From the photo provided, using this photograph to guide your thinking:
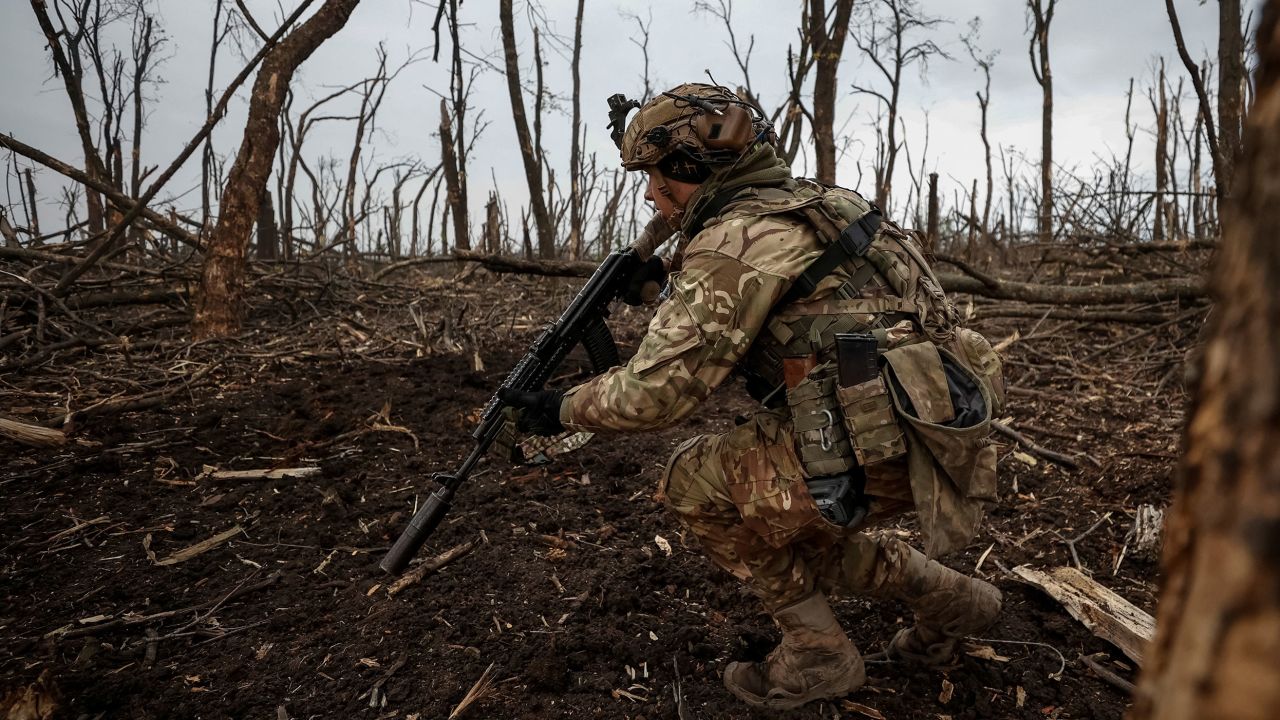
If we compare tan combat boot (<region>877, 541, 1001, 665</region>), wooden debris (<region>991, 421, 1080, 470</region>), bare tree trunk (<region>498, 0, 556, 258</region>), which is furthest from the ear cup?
bare tree trunk (<region>498, 0, 556, 258</region>)

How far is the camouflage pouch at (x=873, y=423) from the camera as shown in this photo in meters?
2.04

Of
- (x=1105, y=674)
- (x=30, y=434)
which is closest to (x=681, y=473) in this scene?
(x=1105, y=674)

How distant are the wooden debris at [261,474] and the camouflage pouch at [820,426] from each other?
108 inches

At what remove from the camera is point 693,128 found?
7.64ft

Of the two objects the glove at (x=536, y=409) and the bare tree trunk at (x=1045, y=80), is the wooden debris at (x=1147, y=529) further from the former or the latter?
the bare tree trunk at (x=1045, y=80)

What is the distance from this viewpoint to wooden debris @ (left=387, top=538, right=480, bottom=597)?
115 inches

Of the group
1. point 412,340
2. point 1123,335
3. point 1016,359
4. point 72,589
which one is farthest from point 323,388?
point 1123,335

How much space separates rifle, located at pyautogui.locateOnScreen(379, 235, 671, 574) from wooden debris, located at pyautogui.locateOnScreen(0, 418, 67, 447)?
2.51m

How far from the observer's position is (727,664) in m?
2.47

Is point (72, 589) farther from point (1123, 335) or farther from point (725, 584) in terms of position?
point (1123, 335)

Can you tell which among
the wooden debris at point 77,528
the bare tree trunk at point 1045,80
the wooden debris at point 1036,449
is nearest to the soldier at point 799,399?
the wooden debris at point 1036,449

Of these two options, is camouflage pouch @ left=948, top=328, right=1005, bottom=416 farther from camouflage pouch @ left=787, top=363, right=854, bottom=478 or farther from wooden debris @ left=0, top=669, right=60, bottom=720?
wooden debris @ left=0, top=669, right=60, bottom=720

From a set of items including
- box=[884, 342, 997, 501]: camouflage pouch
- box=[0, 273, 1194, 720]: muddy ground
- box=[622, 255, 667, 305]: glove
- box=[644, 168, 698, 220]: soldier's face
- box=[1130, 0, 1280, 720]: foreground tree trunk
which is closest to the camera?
box=[1130, 0, 1280, 720]: foreground tree trunk

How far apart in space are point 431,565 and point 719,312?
176 centimetres
